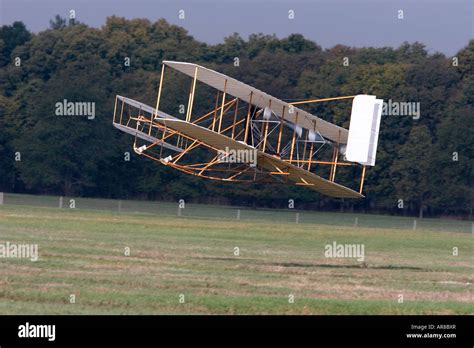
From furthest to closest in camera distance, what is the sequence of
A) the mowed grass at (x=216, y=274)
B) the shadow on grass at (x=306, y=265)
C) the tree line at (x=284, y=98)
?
the tree line at (x=284, y=98) → the shadow on grass at (x=306, y=265) → the mowed grass at (x=216, y=274)

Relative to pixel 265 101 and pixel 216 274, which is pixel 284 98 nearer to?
pixel 265 101

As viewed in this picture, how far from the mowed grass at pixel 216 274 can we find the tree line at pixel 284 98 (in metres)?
28.4

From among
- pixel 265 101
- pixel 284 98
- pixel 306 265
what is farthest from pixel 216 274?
pixel 284 98

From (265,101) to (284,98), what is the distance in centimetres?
3812

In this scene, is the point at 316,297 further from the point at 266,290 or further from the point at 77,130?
the point at 77,130

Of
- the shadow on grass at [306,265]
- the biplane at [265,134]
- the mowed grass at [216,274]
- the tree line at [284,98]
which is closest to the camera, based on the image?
the mowed grass at [216,274]

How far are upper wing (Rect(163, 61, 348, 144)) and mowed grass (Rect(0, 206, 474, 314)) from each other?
3796 millimetres

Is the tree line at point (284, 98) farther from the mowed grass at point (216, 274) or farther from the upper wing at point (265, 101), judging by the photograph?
the upper wing at point (265, 101)

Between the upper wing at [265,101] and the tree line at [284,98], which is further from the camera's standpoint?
the tree line at [284,98]

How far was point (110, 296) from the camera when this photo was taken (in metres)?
18.3

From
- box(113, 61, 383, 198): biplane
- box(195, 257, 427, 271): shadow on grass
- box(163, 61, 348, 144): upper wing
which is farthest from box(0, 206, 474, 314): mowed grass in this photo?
box(163, 61, 348, 144): upper wing

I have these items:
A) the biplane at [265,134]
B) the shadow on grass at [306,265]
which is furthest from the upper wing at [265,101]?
the shadow on grass at [306,265]

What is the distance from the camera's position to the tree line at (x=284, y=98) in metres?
67.7
